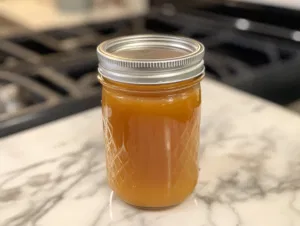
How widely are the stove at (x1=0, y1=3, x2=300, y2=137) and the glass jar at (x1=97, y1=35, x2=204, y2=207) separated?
0.78ft

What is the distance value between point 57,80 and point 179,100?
1.40 feet

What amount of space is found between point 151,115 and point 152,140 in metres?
0.03

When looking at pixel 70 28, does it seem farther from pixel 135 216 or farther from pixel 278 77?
pixel 135 216

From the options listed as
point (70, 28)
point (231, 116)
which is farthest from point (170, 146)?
point (70, 28)

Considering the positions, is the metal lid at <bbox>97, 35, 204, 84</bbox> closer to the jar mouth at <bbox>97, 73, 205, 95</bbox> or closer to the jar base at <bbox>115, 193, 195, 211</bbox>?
the jar mouth at <bbox>97, 73, 205, 95</bbox>

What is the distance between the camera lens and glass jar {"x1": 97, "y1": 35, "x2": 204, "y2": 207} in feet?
1.35

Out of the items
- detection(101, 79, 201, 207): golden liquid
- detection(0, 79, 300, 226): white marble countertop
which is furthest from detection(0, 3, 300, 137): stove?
detection(101, 79, 201, 207): golden liquid

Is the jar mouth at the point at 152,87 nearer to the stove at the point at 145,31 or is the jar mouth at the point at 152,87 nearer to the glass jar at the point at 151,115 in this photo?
the glass jar at the point at 151,115

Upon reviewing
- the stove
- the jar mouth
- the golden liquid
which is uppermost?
the jar mouth

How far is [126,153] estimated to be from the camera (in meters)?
0.45

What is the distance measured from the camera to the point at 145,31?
1165 millimetres

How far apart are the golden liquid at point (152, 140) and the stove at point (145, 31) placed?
0.23 meters

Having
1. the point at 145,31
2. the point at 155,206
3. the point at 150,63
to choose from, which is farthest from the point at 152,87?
the point at 145,31

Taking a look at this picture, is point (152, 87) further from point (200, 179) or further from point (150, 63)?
point (200, 179)
